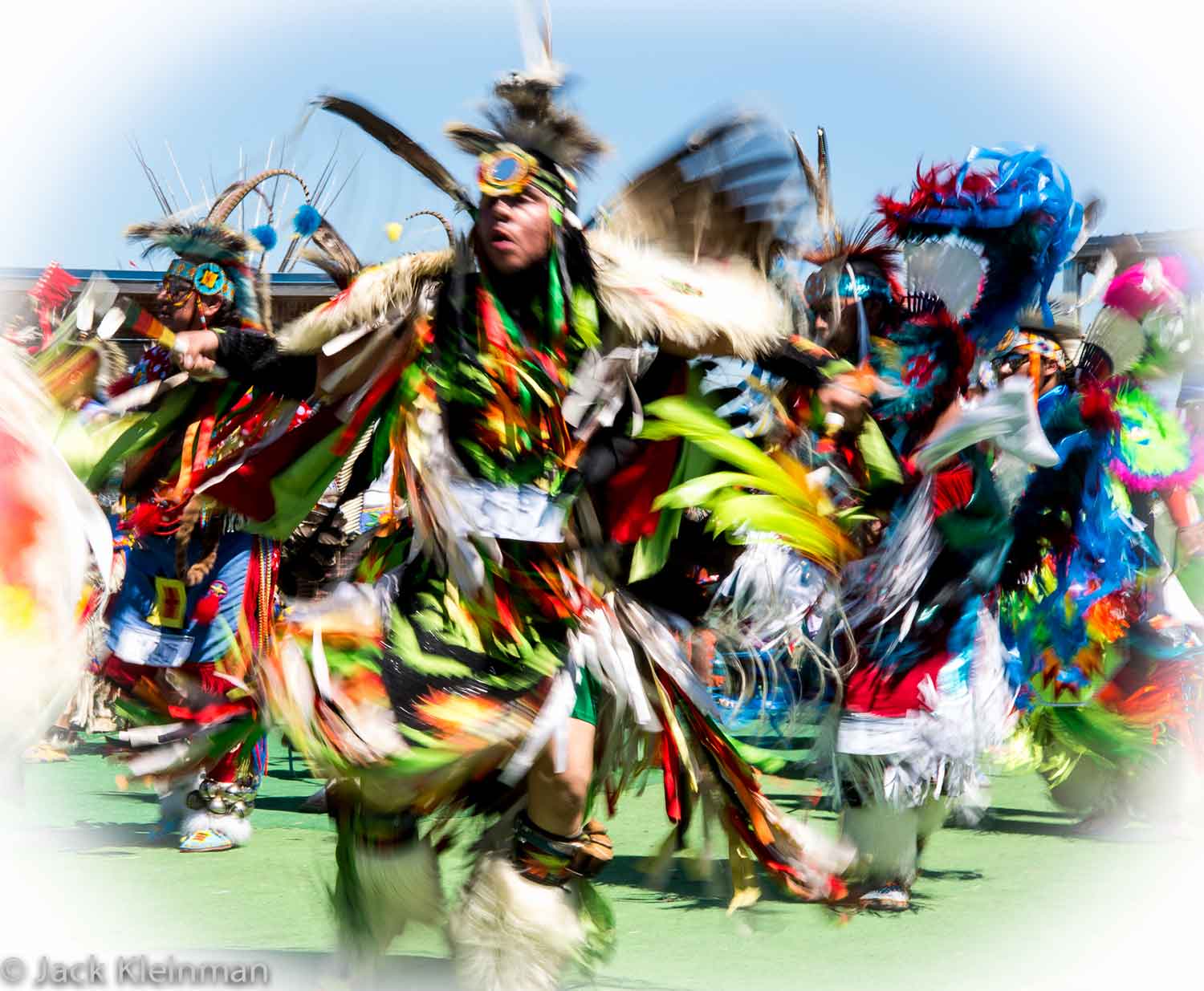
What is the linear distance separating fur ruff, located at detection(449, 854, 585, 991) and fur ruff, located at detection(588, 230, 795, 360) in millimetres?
1276

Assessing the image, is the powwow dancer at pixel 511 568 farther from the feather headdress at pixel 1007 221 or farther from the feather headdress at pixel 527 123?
the feather headdress at pixel 1007 221

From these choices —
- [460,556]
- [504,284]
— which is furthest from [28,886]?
[504,284]

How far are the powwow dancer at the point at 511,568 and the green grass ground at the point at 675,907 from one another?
0.25 metres

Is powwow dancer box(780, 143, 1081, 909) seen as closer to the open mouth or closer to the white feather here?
the white feather

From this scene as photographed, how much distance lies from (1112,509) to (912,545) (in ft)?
5.45

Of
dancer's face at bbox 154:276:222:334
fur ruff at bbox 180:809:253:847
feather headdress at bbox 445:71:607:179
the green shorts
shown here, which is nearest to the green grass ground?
fur ruff at bbox 180:809:253:847

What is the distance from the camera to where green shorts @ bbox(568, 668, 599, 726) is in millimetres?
3504

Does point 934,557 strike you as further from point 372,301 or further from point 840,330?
point 372,301

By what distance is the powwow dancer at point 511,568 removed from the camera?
11.2ft

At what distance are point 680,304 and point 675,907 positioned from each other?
1.97m

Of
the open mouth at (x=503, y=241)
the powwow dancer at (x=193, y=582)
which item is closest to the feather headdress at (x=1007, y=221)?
the open mouth at (x=503, y=241)

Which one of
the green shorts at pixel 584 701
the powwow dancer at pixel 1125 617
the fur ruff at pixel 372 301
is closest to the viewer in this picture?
the green shorts at pixel 584 701

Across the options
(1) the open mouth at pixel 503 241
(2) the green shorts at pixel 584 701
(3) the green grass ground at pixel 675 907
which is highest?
(1) the open mouth at pixel 503 241

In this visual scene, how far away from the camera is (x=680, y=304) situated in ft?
12.3
